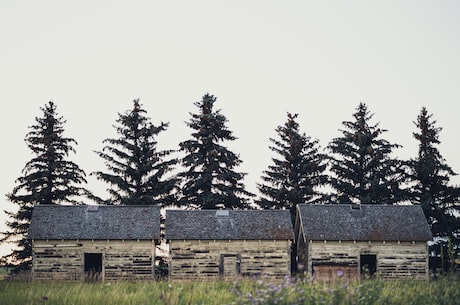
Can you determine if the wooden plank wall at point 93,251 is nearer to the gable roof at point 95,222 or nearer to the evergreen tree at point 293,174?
the gable roof at point 95,222

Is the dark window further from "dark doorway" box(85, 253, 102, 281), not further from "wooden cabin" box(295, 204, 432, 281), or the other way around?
"dark doorway" box(85, 253, 102, 281)

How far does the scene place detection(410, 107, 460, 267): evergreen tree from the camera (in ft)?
134

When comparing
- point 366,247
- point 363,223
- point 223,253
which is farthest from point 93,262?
point 363,223

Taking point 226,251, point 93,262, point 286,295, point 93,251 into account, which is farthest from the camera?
point 93,262

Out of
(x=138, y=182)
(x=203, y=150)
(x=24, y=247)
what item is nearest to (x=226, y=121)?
(x=203, y=150)

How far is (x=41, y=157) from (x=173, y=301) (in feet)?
100

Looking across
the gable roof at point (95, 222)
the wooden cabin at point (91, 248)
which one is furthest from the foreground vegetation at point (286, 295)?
the gable roof at point (95, 222)

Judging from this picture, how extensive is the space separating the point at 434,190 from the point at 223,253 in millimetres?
19520

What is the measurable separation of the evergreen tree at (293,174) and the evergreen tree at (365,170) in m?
1.48

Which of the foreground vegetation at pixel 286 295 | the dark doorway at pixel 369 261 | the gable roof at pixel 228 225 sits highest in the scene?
the gable roof at pixel 228 225

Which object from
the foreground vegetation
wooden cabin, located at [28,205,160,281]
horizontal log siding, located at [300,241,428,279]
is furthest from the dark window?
the foreground vegetation

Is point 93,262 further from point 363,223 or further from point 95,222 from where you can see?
point 363,223

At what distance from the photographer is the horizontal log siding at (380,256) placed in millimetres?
33188

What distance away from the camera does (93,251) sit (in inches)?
1288
